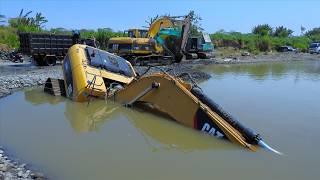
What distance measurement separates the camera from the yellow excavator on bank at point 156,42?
24906 millimetres

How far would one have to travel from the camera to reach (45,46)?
75.7 feet

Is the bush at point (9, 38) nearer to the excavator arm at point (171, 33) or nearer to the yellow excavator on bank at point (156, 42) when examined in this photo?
the yellow excavator on bank at point (156, 42)

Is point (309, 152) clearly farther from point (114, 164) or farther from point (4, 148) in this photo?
point (4, 148)

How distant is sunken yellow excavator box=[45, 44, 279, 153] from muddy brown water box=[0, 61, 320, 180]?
0.24m

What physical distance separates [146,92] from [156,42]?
16238 millimetres

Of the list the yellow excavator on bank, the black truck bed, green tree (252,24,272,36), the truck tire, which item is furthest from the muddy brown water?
green tree (252,24,272,36)

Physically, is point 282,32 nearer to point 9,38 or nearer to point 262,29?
point 262,29

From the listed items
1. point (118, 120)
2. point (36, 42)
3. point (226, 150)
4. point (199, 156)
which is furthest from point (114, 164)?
point (36, 42)

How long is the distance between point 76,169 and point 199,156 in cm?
213

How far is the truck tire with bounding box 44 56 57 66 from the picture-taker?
76.6 feet

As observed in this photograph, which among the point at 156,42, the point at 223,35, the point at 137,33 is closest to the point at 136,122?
the point at 156,42

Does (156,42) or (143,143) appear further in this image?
(156,42)

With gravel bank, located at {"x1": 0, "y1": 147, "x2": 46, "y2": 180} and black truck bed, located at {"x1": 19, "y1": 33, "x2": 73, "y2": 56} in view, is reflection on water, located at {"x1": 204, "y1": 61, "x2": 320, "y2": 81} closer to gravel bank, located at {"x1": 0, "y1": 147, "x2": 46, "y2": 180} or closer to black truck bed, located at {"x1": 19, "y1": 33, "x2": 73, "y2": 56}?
black truck bed, located at {"x1": 19, "y1": 33, "x2": 73, "y2": 56}

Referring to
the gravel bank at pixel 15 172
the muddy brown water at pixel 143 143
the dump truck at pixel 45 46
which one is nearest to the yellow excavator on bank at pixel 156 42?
the dump truck at pixel 45 46
